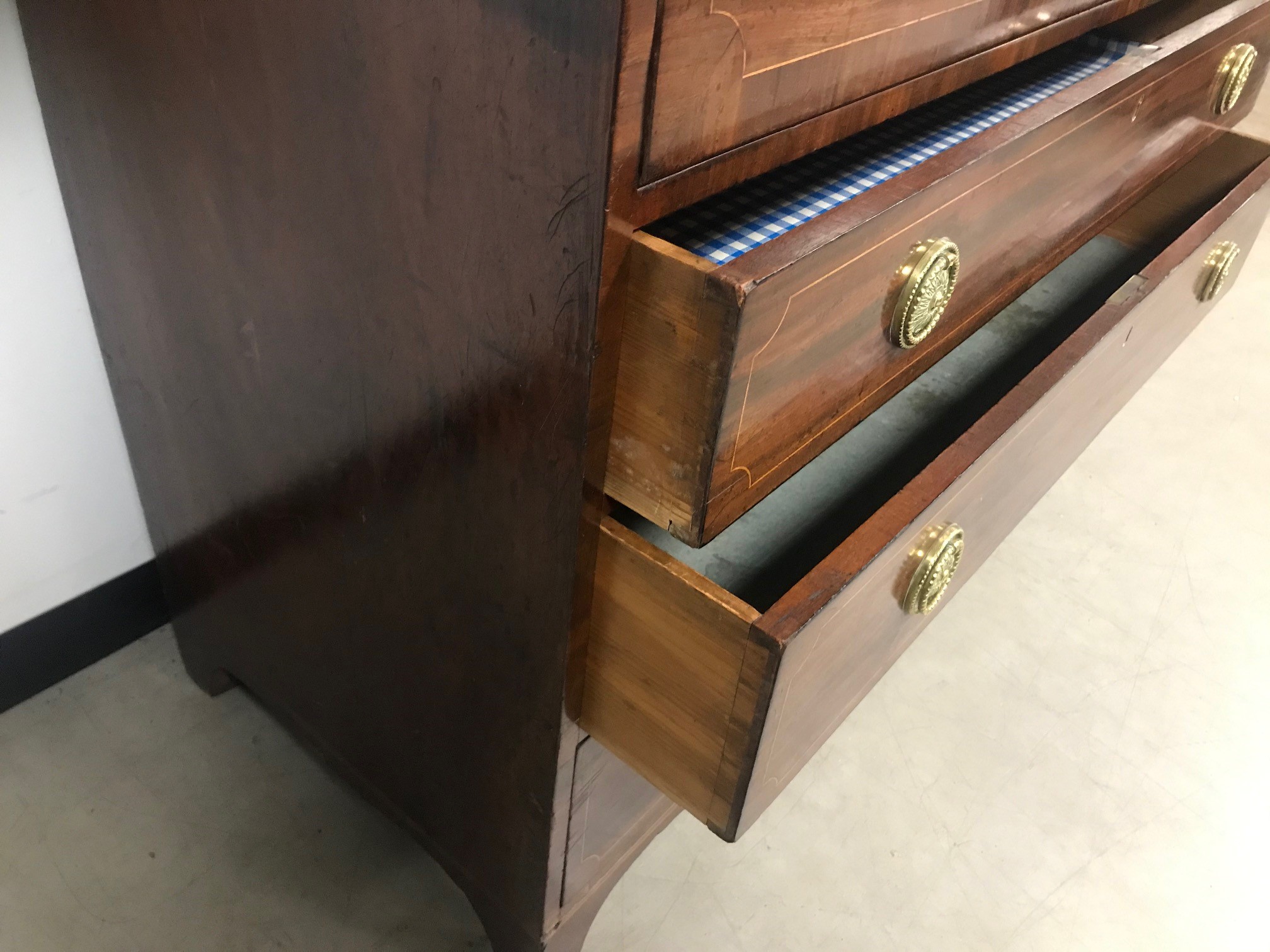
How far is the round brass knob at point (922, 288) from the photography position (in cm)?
48

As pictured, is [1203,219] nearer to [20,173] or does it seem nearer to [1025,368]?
[1025,368]

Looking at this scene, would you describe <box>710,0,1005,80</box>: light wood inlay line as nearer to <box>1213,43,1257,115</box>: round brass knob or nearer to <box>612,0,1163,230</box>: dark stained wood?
<box>612,0,1163,230</box>: dark stained wood

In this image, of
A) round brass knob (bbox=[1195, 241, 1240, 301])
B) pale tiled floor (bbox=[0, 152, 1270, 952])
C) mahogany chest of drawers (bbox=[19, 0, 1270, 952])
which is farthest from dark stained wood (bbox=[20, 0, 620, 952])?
round brass knob (bbox=[1195, 241, 1240, 301])

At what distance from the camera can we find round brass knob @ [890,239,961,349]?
484 mm

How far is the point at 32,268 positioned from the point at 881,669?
2.18 ft

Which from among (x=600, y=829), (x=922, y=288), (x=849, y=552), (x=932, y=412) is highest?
(x=922, y=288)

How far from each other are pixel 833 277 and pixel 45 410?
0.68 meters

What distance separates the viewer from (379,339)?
499 mm

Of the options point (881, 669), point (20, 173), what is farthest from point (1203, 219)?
point (20, 173)

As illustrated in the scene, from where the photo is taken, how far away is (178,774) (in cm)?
88

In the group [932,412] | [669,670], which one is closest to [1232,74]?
[932,412]

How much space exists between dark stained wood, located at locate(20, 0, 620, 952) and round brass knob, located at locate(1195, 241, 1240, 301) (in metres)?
0.69

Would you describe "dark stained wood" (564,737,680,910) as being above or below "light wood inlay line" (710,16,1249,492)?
Answer: below

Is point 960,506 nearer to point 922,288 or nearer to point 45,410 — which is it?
point 922,288
